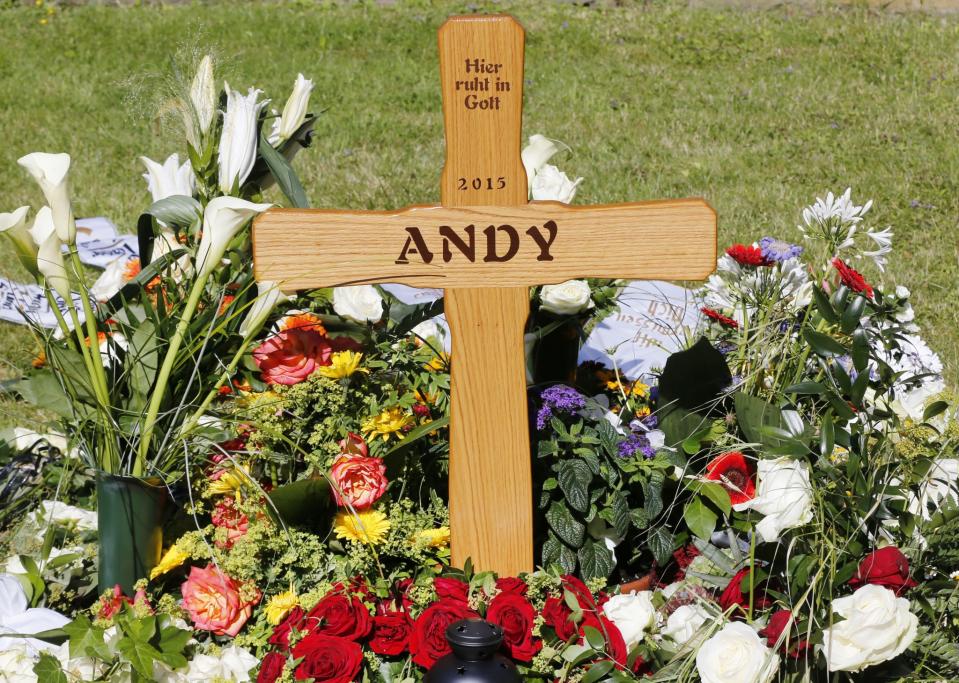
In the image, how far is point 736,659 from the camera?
146 cm

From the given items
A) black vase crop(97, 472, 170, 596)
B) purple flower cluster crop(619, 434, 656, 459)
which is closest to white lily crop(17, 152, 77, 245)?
black vase crop(97, 472, 170, 596)

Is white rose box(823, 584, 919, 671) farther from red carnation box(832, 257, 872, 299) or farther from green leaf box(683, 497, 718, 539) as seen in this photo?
red carnation box(832, 257, 872, 299)

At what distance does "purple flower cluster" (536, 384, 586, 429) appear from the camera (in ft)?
6.34

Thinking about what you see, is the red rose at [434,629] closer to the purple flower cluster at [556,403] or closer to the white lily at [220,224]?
the purple flower cluster at [556,403]

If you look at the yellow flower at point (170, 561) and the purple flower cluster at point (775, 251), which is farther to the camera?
the purple flower cluster at point (775, 251)

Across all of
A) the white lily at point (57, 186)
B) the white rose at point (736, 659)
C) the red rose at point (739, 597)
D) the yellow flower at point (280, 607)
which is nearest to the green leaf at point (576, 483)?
the red rose at point (739, 597)

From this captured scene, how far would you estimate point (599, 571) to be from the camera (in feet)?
6.06

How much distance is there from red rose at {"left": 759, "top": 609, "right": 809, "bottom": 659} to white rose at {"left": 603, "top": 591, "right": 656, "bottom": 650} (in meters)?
0.18

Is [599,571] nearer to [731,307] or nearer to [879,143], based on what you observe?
[731,307]

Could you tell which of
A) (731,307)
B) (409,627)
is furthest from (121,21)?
(409,627)

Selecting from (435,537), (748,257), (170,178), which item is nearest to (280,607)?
(435,537)

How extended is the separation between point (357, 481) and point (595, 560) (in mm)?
458

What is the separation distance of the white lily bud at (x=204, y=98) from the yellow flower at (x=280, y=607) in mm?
917

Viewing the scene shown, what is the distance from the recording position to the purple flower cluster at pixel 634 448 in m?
1.90
